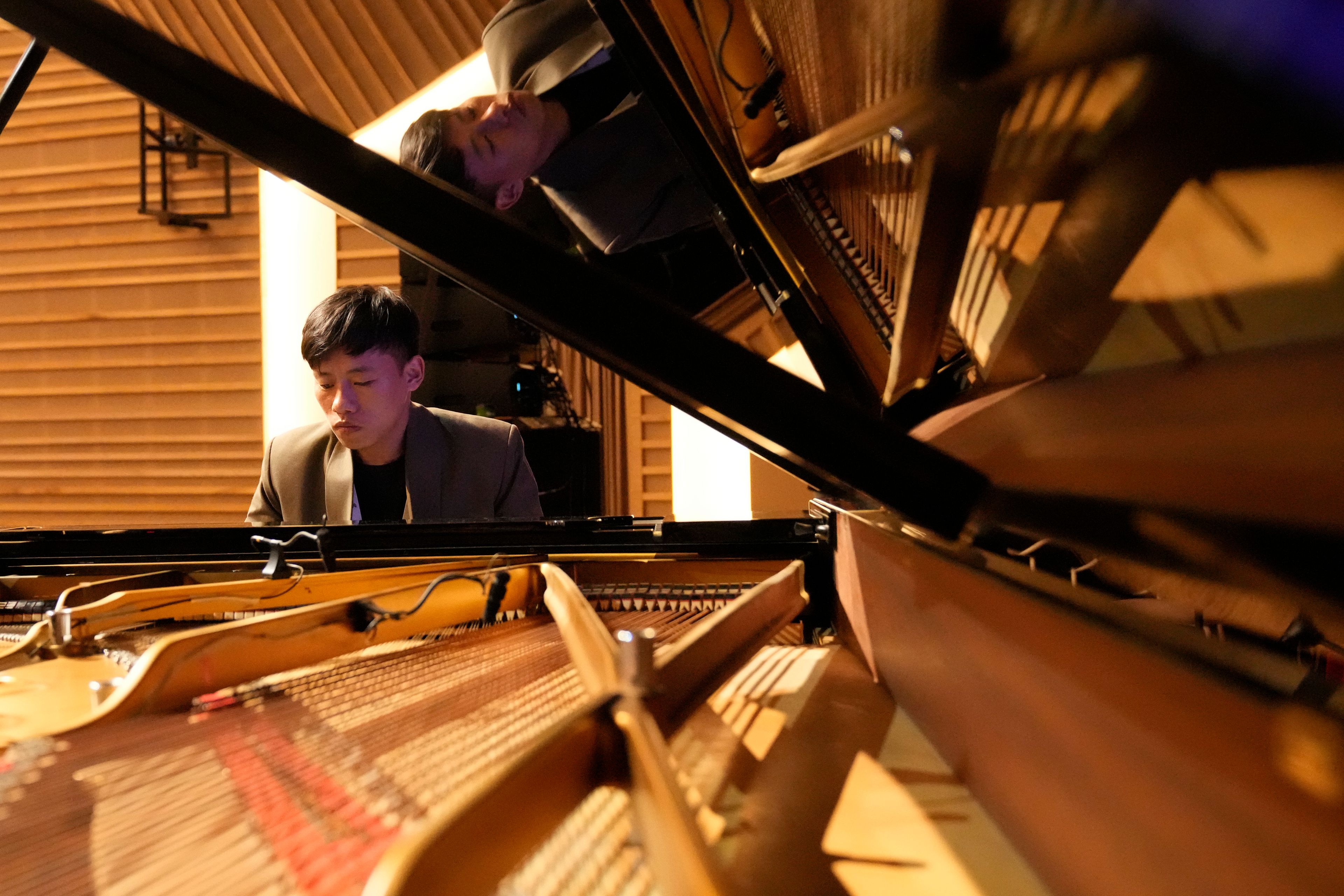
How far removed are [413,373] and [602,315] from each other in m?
3.39

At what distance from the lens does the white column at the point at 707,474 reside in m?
4.66

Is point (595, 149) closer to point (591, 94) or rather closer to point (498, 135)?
point (591, 94)

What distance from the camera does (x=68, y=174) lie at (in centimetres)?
637

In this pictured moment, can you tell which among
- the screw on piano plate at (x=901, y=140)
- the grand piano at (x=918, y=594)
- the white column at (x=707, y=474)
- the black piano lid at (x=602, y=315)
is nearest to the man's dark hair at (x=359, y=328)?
the white column at (x=707, y=474)

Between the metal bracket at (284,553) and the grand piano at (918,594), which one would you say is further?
the metal bracket at (284,553)

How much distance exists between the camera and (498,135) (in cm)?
363

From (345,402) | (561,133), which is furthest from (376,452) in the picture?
(561,133)

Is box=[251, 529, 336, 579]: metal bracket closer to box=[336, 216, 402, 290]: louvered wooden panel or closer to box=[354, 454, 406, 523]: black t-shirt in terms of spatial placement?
box=[354, 454, 406, 523]: black t-shirt

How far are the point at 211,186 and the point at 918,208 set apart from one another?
6.55 meters

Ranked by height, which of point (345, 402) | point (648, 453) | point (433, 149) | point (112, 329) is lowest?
point (648, 453)

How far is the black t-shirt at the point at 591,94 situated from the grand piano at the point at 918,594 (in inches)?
80.3

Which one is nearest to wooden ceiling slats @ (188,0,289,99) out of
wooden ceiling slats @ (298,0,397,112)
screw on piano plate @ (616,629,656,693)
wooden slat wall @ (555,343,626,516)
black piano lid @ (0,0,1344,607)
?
wooden ceiling slats @ (298,0,397,112)

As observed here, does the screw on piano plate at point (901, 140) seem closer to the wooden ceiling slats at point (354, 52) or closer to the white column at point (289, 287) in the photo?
the wooden ceiling slats at point (354, 52)

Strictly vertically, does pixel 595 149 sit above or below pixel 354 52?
below
